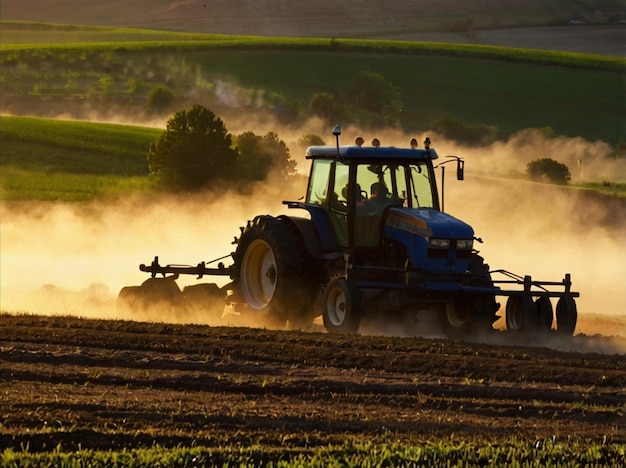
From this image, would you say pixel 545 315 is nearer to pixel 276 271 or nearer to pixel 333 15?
pixel 276 271

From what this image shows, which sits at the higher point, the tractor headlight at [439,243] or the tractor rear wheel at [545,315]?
the tractor headlight at [439,243]

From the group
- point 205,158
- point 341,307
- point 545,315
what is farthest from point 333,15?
point 341,307

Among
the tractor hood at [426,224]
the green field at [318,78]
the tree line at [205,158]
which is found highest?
the green field at [318,78]

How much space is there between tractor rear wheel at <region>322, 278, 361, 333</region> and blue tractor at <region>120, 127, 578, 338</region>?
0.01 m

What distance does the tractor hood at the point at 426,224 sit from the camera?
18.8 meters

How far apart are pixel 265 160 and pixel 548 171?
1007cm

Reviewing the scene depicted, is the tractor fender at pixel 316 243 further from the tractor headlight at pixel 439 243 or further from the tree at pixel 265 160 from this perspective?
the tree at pixel 265 160

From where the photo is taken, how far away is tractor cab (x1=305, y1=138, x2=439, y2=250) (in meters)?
19.6

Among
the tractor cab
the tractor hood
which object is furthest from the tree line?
the tractor hood

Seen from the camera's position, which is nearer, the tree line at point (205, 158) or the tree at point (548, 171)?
the tree line at point (205, 158)

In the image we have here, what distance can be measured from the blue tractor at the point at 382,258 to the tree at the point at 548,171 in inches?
1245

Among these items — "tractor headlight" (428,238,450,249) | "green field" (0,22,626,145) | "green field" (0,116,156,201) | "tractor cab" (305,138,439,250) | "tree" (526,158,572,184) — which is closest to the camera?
"tractor headlight" (428,238,450,249)

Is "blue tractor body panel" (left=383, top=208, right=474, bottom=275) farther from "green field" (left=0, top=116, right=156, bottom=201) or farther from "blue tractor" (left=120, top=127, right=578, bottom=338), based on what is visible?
"green field" (left=0, top=116, right=156, bottom=201)

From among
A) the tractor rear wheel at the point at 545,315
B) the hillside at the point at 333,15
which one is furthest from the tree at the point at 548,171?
the hillside at the point at 333,15
